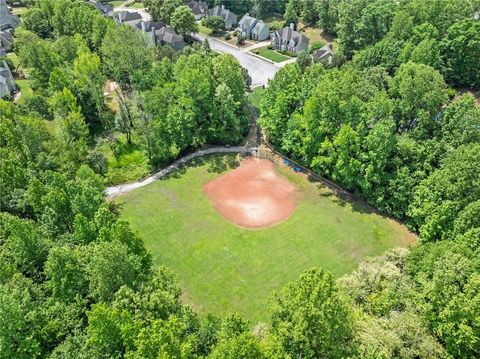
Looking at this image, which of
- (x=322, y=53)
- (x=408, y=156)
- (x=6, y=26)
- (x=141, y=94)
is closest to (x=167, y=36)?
(x=322, y=53)

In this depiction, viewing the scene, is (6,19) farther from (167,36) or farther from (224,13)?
(224,13)

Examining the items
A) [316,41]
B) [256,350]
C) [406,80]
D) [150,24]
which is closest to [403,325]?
[256,350]

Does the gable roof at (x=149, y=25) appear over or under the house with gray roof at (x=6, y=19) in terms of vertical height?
over

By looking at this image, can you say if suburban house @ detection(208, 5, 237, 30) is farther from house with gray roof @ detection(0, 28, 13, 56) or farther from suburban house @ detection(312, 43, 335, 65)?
house with gray roof @ detection(0, 28, 13, 56)

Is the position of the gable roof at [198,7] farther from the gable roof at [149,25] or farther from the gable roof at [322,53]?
the gable roof at [322,53]

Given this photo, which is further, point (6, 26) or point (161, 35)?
point (6, 26)

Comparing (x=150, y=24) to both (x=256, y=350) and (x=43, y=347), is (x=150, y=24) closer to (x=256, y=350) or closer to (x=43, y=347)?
(x=43, y=347)

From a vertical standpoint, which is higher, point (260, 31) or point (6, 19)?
point (260, 31)

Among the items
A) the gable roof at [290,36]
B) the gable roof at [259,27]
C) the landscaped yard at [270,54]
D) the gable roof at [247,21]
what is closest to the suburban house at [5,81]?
the landscaped yard at [270,54]
